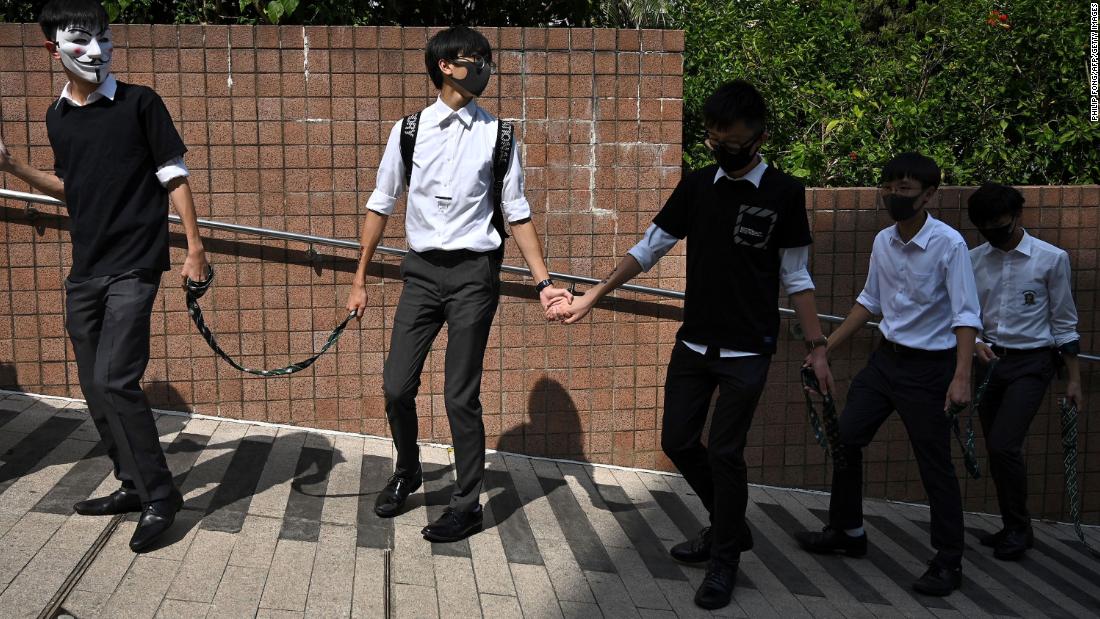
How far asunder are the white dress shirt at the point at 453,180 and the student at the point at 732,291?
556mm

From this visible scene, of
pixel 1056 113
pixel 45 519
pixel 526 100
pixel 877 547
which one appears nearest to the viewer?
pixel 45 519

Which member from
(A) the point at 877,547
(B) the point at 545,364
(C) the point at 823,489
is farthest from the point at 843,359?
(B) the point at 545,364

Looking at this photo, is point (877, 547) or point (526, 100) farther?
point (526, 100)

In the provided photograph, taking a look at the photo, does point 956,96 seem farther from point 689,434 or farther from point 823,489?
point 689,434

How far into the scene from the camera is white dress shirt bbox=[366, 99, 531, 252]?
176 inches

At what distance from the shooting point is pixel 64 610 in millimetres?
3566

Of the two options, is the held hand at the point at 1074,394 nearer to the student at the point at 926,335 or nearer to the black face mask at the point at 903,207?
the student at the point at 926,335

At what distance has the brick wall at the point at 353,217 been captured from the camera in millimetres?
5691

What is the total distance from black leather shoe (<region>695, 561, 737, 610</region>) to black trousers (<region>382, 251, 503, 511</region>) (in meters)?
1.03

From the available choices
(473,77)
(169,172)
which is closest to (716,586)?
(473,77)

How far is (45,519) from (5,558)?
0.38 meters

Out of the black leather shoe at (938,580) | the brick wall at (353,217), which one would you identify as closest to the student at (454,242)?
the brick wall at (353,217)

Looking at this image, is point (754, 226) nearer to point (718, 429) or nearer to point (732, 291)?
point (732, 291)

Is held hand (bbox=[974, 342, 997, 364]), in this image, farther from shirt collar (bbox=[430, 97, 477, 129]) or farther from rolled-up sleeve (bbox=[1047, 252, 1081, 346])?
shirt collar (bbox=[430, 97, 477, 129])
